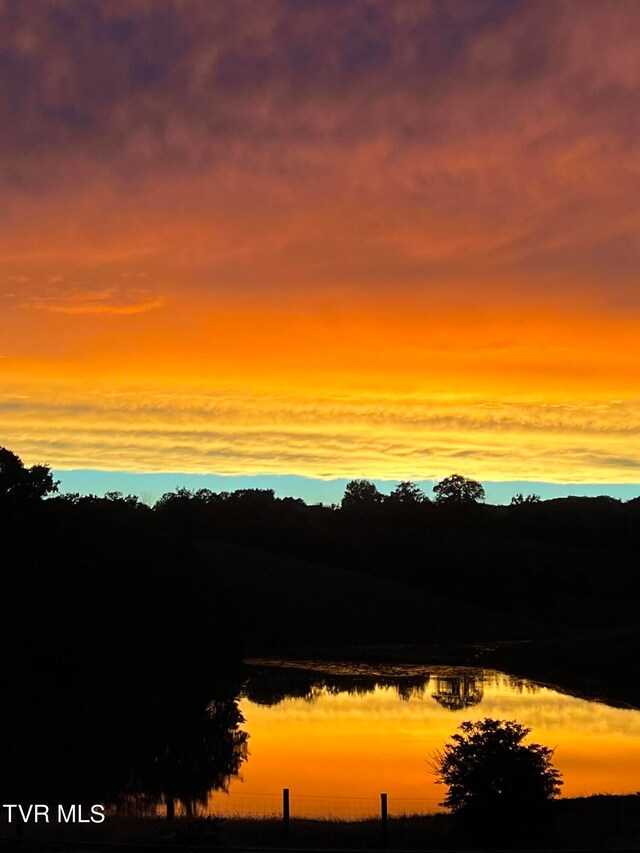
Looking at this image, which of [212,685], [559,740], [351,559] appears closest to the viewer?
[559,740]

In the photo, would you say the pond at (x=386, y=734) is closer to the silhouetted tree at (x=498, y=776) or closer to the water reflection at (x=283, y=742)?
the water reflection at (x=283, y=742)

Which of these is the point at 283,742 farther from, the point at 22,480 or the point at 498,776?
the point at 22,480

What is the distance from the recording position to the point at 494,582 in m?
120

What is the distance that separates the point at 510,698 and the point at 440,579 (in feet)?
253

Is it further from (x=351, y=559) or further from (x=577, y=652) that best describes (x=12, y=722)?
(x=351, y=559)

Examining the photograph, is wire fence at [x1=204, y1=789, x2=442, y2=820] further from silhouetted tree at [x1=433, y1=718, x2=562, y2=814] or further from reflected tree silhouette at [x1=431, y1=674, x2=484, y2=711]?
reflected tree silhouette at [x1=431, y1=674, x2=484, y2=711]

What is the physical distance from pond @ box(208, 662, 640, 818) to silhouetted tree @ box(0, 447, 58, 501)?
2159 cm

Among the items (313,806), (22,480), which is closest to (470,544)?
(22,480)

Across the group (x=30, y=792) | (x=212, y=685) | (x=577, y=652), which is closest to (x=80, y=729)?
(x=30, y=792)

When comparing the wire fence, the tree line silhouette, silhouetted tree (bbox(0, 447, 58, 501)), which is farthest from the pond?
the tree line silhouette

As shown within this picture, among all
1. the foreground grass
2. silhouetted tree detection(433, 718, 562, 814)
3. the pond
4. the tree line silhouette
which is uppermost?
the tree line silhouette

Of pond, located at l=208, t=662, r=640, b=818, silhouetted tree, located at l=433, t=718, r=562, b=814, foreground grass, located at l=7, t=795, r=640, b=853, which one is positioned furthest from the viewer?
pond, located at l=208, t=662, r=640, b=818

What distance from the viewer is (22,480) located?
7356cm

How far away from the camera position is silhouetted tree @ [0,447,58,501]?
6981 cm
